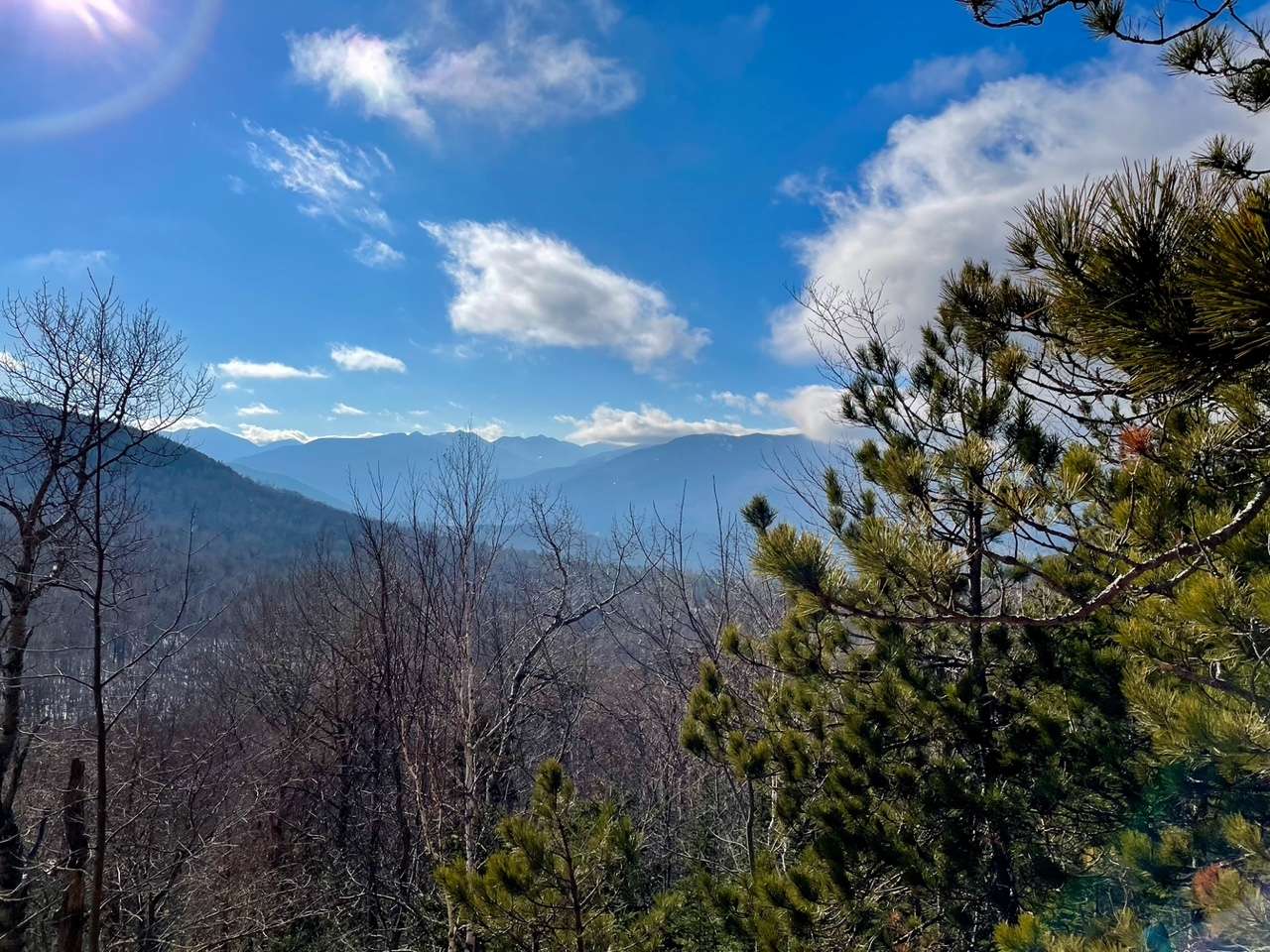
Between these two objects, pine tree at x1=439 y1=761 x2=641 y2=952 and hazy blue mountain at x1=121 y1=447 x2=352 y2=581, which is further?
hazy blue mountain at x1=121 y1=447 x2=352 y2=581

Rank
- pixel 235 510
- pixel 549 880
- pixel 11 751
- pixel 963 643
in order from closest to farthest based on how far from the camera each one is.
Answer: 1. pixel 549 880
2. pixel 963 643
3. pixel 11 751
4. pixel 235 510

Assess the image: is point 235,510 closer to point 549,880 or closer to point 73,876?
point 73,876

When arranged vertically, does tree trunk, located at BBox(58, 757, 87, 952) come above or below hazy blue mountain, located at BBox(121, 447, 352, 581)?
below

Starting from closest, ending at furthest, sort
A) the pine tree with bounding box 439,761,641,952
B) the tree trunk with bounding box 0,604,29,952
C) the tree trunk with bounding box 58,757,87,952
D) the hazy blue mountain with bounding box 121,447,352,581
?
the pine tree with bounding box 439,761,641,952 → the tree trunk with bounding box 58,757,87,952 → the tree trunk with bounding box 0,604,29,952 → the hazy blue mountain with bounding box 121,447,352,581

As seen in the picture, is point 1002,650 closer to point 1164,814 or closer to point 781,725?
point 1164,814

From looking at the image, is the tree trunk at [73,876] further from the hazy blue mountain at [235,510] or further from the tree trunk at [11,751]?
the hazy blue mountain at [235,510]

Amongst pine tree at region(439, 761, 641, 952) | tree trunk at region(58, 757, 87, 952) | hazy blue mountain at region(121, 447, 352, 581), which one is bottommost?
tree trunk at region(58, 757, 87, 952)

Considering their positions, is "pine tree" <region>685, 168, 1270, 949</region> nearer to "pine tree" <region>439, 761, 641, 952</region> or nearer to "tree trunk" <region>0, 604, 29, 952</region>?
"pine tree" <region>439, 761, 641, 952</region>

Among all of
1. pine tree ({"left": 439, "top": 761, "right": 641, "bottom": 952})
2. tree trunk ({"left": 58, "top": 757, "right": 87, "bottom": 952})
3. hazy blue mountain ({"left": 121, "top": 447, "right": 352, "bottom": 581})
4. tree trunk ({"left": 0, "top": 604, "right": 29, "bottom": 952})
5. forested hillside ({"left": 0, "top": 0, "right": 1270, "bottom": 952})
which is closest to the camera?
forested hillside ({"left": 0, "top": 0, "right": 1270, "bottom": 952})

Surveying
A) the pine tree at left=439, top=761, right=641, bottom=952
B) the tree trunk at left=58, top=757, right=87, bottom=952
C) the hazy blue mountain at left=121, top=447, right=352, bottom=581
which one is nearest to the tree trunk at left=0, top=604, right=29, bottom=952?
the tree trunk at left=58, top=757, right=87, bottom=952

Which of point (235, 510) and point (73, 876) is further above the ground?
point (235, 510)

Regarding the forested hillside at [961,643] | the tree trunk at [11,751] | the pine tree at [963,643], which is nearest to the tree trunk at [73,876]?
the forested hillside at [961,643]

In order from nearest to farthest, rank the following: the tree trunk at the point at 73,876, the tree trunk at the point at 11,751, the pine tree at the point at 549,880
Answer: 1. the pine tree at the point at 549,880
2. the tree trunk at the point at 73,876
3. the tree trunk at the point at 11,751

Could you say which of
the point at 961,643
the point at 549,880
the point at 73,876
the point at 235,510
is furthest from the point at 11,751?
the point at 235,510
